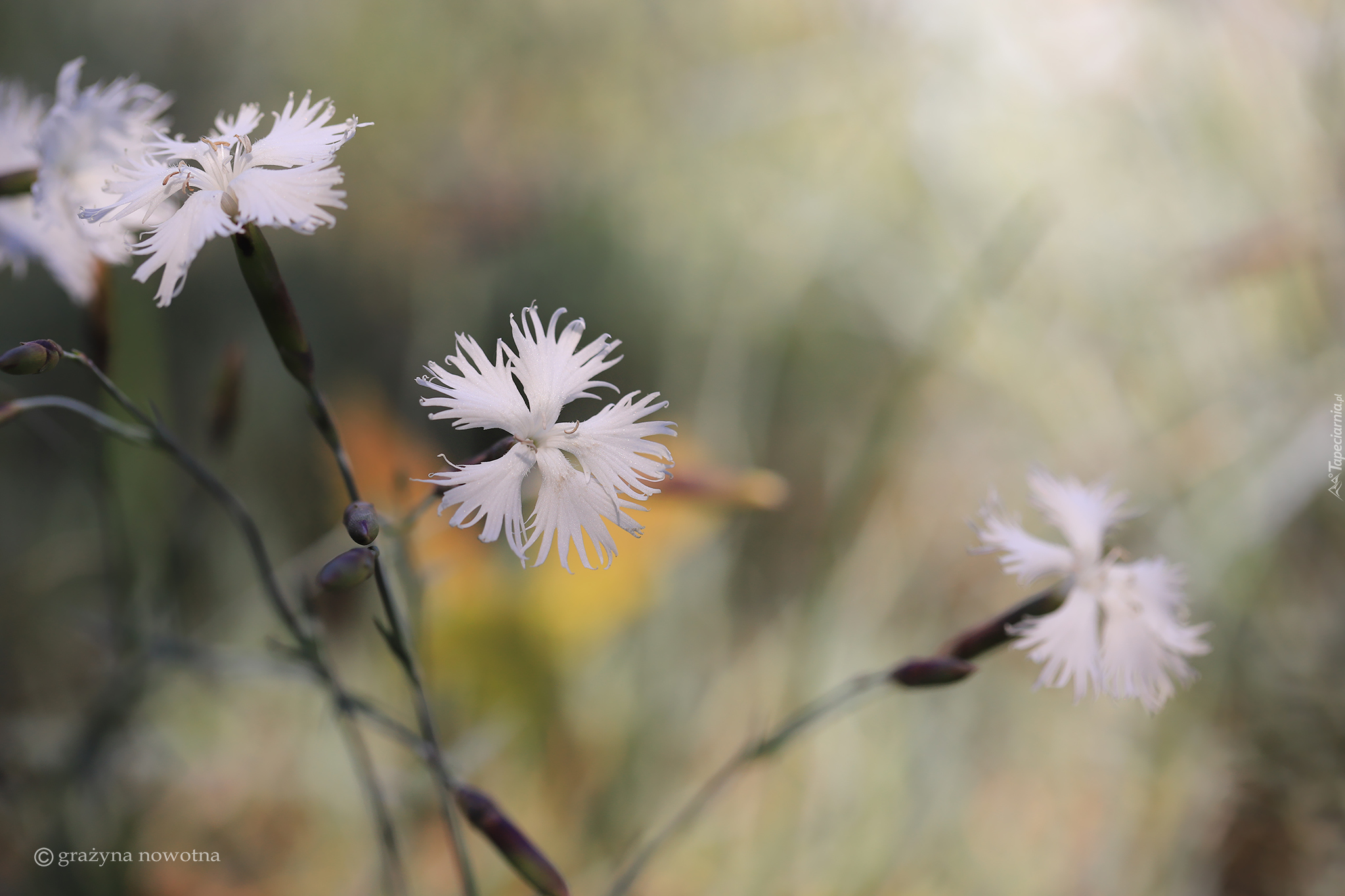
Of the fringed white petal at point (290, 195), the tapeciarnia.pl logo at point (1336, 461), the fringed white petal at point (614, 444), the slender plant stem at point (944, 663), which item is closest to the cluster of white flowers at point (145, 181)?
the fringed white petal at point (290, 195)

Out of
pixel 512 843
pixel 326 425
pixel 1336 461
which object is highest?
pixel 1336 461

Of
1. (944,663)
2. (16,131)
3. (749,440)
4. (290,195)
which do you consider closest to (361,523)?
(290,195)

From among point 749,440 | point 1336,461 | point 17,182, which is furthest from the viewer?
point 749,440

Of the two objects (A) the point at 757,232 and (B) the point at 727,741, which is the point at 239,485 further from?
(A) the point at 757,232

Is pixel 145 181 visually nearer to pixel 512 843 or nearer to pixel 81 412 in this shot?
pixel 81 412

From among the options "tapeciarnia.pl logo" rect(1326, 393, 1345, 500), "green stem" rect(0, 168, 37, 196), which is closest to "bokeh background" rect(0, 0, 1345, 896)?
"tapeciarnia.pl logo" rect(1326, 393, 1345, 500)

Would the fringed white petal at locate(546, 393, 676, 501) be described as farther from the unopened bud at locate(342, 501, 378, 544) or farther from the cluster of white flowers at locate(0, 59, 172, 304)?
the cluster of white flowers at locate(0, 59, 172, 304)

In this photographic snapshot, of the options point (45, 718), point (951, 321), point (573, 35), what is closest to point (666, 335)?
point (951, 321)

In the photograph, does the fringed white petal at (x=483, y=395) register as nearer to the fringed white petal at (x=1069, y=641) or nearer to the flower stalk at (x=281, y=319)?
the flower stalk at (x=281, y=319)
